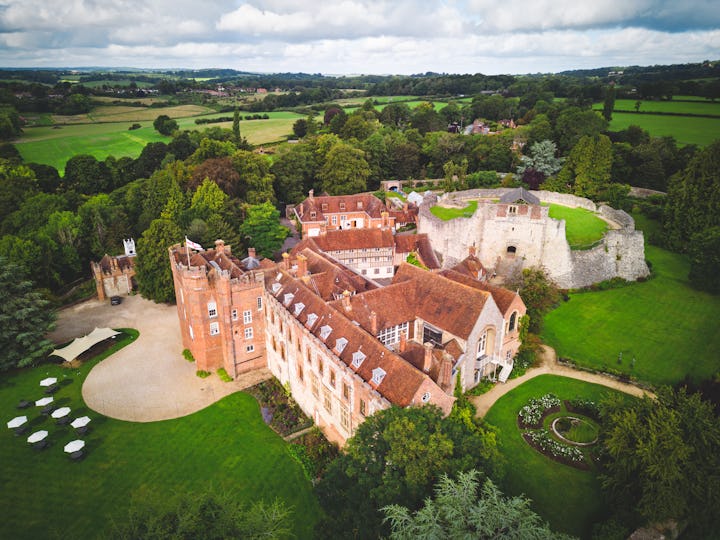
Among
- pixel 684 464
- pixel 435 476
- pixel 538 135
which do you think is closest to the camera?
pixel 435 476

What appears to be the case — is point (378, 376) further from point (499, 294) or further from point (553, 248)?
point (553, 248)

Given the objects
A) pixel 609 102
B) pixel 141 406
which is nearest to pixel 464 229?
pixel 141 406

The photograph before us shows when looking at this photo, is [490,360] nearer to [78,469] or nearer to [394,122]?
[78,469]

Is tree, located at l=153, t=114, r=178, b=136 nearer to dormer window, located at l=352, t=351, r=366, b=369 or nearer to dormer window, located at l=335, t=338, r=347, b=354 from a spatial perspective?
dormer window, located at l=335, t=338, r=347, b=354

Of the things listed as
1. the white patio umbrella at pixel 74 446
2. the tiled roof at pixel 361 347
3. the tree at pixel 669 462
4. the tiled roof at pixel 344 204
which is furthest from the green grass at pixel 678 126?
the white patio umbrella at pixel 74 446

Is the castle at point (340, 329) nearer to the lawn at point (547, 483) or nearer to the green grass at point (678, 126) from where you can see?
the lawn at point (547, 483)

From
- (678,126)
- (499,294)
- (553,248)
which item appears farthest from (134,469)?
(678,126)
